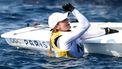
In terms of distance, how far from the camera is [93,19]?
728 inches

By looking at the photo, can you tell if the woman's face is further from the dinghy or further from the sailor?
the dinghy

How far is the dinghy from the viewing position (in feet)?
37.7

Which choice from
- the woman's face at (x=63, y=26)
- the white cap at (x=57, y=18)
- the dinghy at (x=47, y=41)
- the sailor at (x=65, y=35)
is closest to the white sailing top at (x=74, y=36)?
the sailor at (x=65, y=35)

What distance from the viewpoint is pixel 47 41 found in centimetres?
1209

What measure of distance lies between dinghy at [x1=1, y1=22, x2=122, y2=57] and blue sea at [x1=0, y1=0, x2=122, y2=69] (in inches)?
5.9

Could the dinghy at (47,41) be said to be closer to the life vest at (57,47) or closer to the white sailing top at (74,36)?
the white sailing top at (74,36)

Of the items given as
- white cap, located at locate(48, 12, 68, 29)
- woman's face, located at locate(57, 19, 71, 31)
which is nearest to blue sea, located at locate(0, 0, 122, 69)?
woman's face, located at locate(57, 19, 71, 31)

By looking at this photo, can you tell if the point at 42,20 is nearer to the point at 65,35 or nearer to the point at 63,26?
the point at 63,26

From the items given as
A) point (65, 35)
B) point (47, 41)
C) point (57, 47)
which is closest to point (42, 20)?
point (47, 41)

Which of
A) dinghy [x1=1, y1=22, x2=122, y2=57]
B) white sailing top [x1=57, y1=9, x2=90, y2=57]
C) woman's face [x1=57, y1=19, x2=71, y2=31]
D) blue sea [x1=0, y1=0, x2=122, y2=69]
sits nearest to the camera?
white sailing top [x1=57, y1=9, x2=90, y2=57]

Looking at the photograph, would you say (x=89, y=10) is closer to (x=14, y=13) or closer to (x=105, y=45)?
(x=14, y=13)

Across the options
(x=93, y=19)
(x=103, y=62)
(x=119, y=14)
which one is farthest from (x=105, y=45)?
(x=119, y=14)

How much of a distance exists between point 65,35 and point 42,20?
755 cm

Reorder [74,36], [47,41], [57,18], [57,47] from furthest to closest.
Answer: [47,41]
[57,47]
[57,18]
[74,36]
